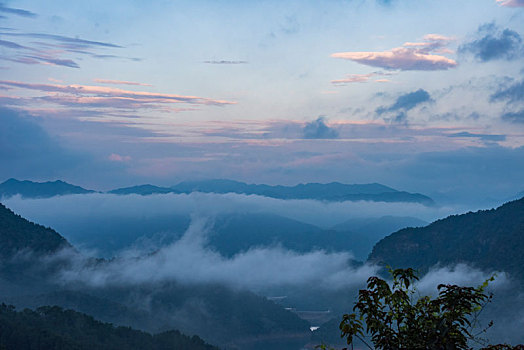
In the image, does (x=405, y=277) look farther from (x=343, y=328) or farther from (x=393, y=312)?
(x=343, y=328)

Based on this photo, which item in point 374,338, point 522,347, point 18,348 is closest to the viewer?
point 522,347

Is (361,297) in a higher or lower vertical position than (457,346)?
higher

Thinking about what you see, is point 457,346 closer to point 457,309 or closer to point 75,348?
point 457,309

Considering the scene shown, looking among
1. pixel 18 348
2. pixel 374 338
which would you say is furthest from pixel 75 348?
pixel 374 338

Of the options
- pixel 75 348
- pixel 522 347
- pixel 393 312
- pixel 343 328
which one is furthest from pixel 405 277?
pixel 75 348

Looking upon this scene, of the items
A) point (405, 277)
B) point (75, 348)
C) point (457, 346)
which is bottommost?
point (75, 348)

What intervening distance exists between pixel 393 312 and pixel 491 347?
4521mm

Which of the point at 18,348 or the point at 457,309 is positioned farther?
the point at 18,348

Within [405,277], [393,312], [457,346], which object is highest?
[405,277]

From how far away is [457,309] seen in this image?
81.7 feet

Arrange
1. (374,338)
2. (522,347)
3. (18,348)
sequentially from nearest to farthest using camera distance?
1. (522,347)
2. (374,338)
3. (18,348)

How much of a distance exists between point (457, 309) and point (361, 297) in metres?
4.52

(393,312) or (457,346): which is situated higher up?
(393,312)

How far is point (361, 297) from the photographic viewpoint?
980 inches
